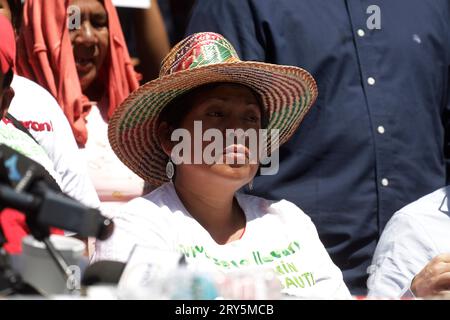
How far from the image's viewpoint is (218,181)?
3.08 meters

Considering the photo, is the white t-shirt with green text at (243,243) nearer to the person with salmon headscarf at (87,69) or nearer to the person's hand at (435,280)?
the person's hand at (435,280)

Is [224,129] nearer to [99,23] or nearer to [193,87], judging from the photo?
[193,87]

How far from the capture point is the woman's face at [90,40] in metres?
4.36

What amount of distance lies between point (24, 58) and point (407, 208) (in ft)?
5.71

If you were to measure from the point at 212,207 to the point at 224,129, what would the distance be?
0.77 feet

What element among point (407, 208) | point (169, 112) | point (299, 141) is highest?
point (169, 112)

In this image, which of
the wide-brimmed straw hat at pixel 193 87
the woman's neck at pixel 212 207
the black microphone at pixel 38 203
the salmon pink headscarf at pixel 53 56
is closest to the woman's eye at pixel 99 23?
the salmon pink headscarf at pixel 53 56

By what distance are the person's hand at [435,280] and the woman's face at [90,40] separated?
6.39ft

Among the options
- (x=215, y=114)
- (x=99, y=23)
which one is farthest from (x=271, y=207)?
(x=99, y=23)

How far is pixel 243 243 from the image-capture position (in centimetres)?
302

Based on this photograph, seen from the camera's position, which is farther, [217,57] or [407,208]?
[407,208]

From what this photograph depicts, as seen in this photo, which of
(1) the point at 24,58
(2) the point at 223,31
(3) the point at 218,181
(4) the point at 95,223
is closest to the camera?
(4) the point at 95,223

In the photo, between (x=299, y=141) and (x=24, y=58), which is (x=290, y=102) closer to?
(x=299, y=141)

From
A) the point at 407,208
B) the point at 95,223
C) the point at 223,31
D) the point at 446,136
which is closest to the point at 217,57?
the point at 223,31
